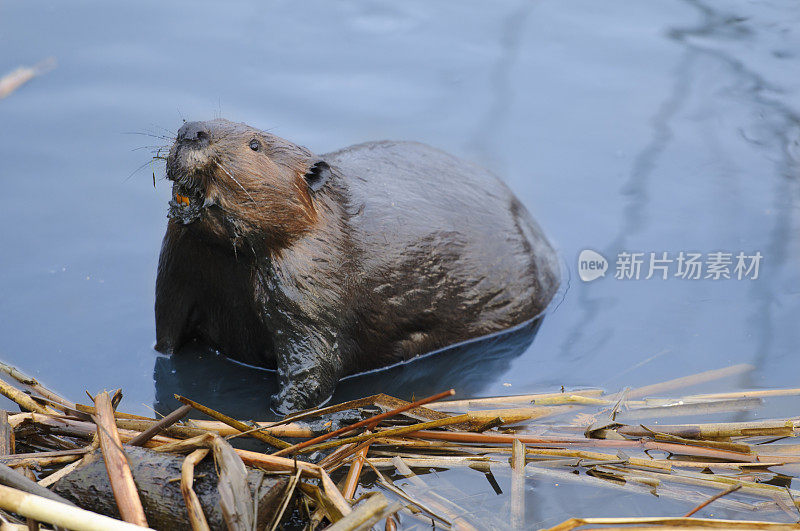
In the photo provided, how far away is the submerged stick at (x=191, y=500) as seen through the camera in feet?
8.34

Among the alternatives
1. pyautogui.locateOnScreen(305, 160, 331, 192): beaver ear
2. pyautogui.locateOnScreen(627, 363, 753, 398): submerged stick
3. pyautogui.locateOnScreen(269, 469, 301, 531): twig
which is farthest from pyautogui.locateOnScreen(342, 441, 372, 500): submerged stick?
pyautogui.locateOnScreen(627, 363, 753, 398): submerged stick

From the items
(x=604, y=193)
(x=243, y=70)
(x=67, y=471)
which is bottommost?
(x=604, y=193)

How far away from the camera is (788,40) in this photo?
7.46 meters

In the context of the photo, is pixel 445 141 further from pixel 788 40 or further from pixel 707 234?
pixel 788 40

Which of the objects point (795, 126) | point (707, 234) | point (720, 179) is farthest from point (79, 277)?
point (795, 126)

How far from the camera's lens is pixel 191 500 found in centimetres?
257

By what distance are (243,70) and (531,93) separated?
2.13 meters

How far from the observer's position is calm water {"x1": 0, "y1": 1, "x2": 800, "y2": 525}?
4.36m

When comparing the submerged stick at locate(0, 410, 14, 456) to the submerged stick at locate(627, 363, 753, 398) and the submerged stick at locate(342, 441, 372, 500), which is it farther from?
the submerged stick at locate(627, 363, 753, 398)

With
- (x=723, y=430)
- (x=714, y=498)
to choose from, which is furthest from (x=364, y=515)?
(x=723, y=430)

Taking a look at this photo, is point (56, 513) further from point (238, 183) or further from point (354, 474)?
point (238, 183)

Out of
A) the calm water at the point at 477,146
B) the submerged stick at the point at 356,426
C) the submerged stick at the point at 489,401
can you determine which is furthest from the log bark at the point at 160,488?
the submerged stick at the point at 489,401

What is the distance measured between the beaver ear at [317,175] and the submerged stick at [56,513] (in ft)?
6.14

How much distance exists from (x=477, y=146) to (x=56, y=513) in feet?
15.1
